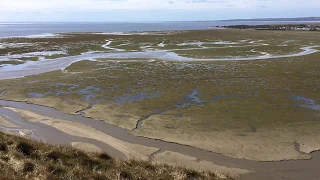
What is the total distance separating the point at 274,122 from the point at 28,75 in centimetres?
2106

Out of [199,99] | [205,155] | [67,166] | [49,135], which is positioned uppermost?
[67,166]

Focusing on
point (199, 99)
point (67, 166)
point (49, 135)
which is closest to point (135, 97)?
point (199, 99)

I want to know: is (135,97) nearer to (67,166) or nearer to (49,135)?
(49,135)

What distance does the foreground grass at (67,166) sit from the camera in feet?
25.4

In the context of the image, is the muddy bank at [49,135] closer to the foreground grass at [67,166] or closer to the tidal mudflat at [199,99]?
the tidal mudflat at [199,99]

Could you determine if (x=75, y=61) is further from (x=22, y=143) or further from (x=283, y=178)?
(x=283, y=178)

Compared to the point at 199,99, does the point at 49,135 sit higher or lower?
lower

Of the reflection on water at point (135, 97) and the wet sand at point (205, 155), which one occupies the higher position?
the reflection on water at point (135, 97)

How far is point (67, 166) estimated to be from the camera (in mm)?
8461

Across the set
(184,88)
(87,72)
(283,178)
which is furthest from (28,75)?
(283,178)

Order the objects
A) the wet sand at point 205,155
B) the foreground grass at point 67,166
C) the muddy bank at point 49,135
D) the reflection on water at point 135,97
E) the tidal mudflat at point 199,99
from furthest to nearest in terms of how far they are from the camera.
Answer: the reflection on water at point 135,97 < the tidal mudflat at point 199,99 < the muddy bank at point 49,135 < the wet sand at point 205,155 < the foreground grass at point 67,166

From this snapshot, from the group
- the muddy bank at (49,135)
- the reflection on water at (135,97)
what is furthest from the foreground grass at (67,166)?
the reflection on water at (135,97)

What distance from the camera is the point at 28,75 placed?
2623 centimetres

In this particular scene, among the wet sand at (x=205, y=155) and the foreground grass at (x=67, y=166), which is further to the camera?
the wet sand at (x=205, y=155)
